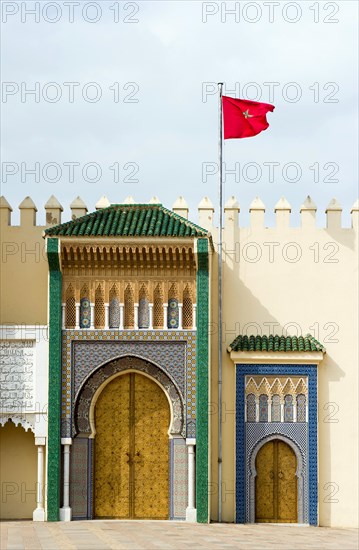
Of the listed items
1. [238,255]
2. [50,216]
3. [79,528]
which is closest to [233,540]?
[79,528]

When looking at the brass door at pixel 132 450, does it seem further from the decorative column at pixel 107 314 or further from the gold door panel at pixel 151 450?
the decorative column at pixel 107 314

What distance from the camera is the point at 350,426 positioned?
1897cm

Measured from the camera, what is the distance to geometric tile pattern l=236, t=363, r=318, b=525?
61.1ft

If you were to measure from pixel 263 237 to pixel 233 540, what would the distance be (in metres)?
5.80

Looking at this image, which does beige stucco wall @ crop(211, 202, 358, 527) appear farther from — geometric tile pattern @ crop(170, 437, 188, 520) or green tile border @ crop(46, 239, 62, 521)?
green tile border @ crop(46, 239, 62, 521)

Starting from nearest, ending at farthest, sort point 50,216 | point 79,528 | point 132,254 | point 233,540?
point 233,540 → point 79,528 → point 132,254 → point 50,216

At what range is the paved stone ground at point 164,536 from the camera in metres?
14.8

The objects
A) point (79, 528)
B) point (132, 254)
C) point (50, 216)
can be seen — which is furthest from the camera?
point (50, 216)

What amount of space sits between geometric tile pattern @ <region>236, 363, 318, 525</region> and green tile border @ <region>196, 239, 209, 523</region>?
28.3 inches

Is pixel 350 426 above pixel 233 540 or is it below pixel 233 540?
above

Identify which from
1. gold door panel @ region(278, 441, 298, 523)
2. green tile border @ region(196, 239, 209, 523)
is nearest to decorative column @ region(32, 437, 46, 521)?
green tile border @ region(196, 239, 209, 523)

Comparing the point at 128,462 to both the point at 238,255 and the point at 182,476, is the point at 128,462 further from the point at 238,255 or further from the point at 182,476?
the point at 238,255

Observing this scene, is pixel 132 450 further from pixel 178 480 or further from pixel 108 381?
pixel 108 381

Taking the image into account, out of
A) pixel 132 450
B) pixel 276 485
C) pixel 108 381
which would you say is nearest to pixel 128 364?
pixel 108 381
